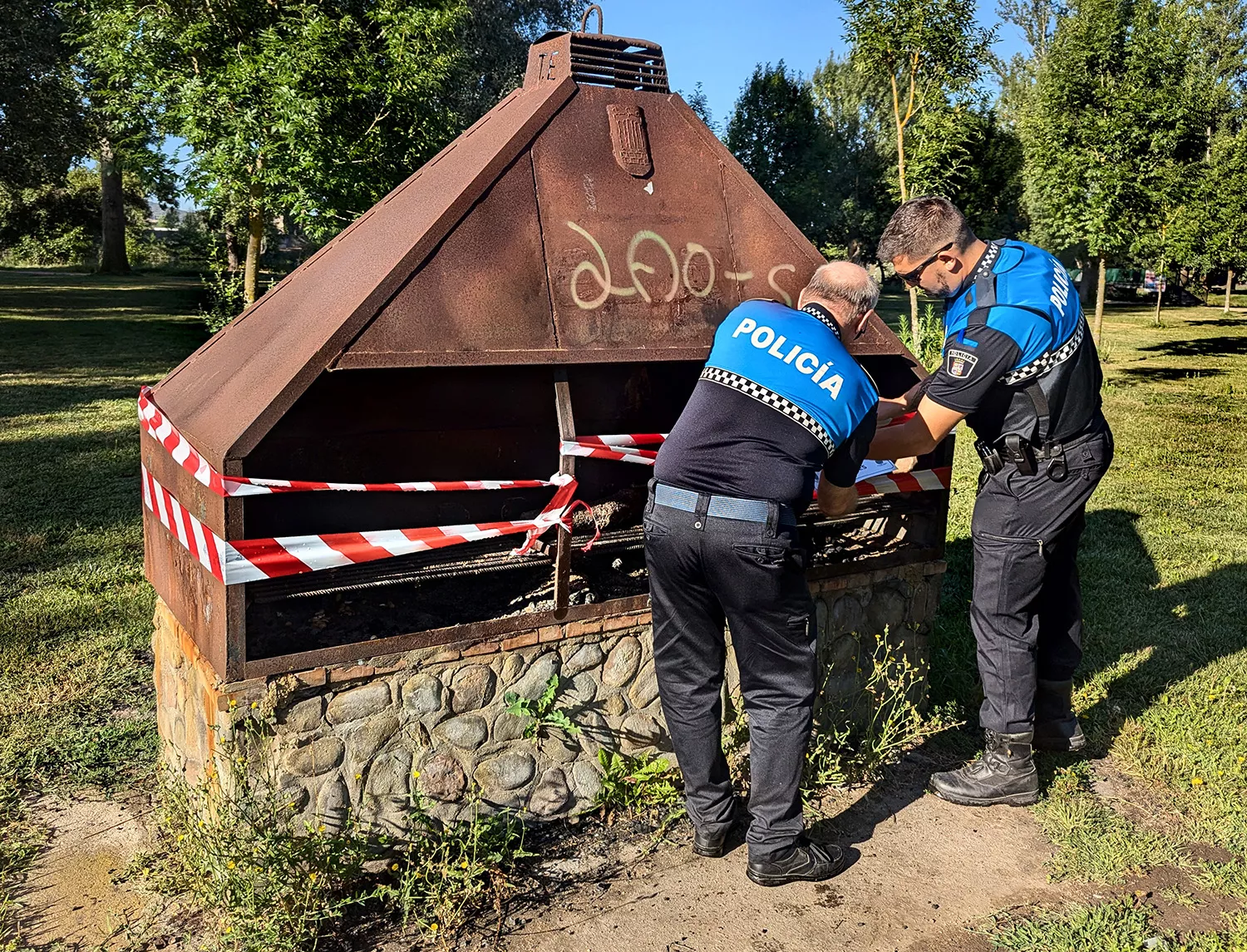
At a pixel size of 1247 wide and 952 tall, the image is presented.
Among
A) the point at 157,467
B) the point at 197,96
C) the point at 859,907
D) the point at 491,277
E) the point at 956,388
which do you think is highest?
the point at 197,96

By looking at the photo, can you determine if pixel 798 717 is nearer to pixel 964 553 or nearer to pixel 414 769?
pixel 414 769

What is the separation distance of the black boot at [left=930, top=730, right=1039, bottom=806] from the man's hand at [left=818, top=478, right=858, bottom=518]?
132 centimetres

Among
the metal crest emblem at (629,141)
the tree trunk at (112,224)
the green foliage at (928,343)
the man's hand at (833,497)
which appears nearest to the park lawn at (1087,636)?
the man's hand at (833,497)

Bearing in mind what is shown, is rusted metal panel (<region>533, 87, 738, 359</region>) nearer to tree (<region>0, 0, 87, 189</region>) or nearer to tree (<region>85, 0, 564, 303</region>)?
tree (<region>85, 0, 564, 303</region>)

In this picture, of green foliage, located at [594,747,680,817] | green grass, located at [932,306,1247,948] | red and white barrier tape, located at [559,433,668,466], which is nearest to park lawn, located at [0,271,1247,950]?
green grass, located at [932,306,1247,948]

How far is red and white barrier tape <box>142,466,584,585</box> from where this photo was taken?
3438 mm

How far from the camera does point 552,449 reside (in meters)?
5.20

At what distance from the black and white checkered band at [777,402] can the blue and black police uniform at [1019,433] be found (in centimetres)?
75

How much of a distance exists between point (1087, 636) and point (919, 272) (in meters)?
3.05

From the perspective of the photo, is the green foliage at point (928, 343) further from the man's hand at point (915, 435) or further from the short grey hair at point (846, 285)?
the short grey hair at point (846, 285)

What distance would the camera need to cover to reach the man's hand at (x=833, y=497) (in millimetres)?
3846

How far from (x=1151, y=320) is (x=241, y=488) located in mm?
34540

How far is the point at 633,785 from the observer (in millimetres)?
→ 4262

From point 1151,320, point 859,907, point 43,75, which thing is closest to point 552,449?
point 859,907
